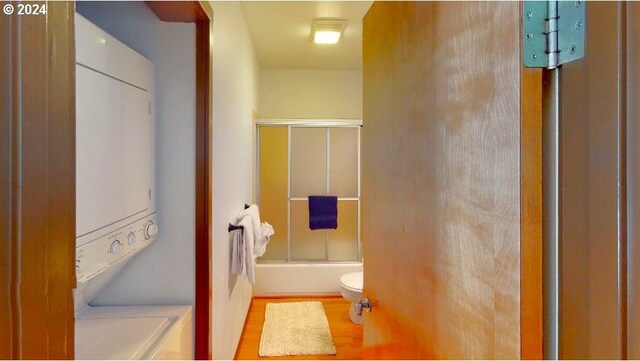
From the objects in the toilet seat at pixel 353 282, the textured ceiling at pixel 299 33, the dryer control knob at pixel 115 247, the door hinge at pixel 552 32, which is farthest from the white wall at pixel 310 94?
the door hinge at pixel 552 32

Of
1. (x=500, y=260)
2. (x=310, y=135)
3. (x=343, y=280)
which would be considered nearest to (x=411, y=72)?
(x=500, y=260)

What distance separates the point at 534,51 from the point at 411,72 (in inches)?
15.9

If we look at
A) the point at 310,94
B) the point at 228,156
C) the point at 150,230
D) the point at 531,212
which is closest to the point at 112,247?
the point at 150,230

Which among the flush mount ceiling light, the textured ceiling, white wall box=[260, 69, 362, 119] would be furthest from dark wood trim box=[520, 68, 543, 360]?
white wall box=[260, 69, 362, 119]

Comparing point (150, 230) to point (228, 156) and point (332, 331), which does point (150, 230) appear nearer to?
point (228, 156)

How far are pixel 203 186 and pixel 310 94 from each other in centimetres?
261

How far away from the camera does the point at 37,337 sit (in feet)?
1.14

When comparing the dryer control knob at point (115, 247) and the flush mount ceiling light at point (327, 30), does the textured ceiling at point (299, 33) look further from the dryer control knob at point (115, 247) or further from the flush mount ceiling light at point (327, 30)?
the dryer control knob at point (115, 247)

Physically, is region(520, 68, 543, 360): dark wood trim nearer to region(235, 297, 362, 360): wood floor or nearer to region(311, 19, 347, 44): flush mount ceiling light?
region(235, 297, 362, 360): wood floor

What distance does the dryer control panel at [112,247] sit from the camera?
0.95 meters

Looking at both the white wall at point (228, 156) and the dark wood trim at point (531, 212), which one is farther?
the white wall at point (228, 156)

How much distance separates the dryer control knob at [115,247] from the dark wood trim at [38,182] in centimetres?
76

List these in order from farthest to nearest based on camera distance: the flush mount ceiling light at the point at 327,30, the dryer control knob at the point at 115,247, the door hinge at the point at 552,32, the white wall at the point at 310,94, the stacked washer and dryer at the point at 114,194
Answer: the white wall at the point at 310,94 < the flush mount ceiling light at the point at 327,30 < the dryer control knob at the point at 115,247 < the stacked washer and dryer at the point at 114,194 < the door hinge at the point at 552,32

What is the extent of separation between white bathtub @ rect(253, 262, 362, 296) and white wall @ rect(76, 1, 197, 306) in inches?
84.0
